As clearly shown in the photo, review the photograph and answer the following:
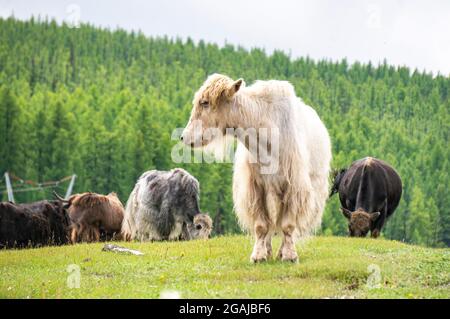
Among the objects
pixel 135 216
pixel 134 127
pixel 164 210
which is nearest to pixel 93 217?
pixel 135 216

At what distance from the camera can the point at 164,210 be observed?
19469 mm

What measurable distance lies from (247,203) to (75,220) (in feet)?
31.8

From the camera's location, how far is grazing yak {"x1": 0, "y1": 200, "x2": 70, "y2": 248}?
17.3m

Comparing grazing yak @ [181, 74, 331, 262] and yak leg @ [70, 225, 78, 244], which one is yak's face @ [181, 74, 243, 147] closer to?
grazing yak @ [181, 74, 331, 262]

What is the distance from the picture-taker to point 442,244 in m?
86.9

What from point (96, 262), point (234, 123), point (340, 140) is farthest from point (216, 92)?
point (340, 140)

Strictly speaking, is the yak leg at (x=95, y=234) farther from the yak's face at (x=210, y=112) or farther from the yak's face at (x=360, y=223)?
the yak's face at (x=210, y=112)

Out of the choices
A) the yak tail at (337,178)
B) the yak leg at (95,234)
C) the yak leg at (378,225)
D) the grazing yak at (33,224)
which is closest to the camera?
the grazing yak at (33,224)

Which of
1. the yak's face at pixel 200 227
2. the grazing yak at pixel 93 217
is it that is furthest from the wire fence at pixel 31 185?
the yak's face at pixel 200 227

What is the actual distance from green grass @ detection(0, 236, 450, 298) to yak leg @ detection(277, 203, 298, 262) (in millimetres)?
204

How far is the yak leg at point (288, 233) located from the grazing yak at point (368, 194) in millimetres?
7543

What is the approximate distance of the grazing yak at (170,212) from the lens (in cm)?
1945

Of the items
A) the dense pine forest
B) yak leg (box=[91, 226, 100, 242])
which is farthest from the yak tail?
the dense pine forest

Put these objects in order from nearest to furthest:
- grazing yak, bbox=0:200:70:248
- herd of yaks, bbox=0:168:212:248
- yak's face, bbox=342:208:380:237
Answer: grazing yak, bbox=0:200:70:248, yak's face, bbox=342:208:380:237, herd of yaks, bbox=0:168:212:248
